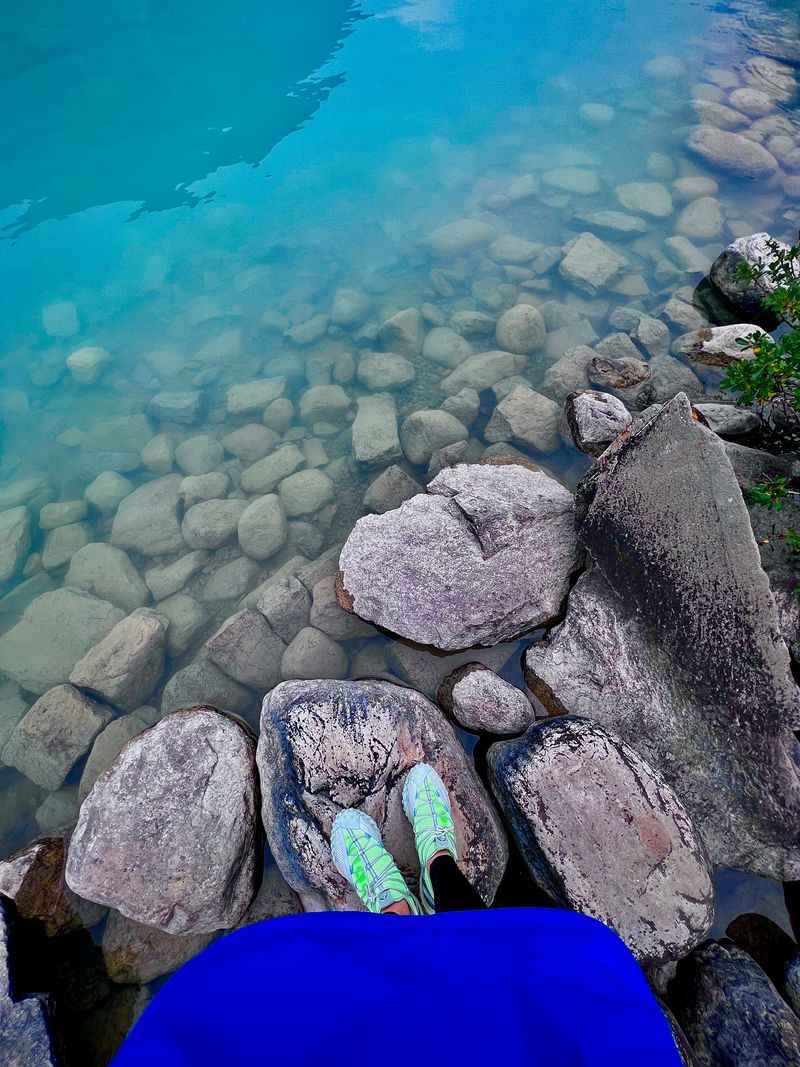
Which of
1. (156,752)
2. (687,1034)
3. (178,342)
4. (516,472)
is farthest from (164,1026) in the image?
(178,342)

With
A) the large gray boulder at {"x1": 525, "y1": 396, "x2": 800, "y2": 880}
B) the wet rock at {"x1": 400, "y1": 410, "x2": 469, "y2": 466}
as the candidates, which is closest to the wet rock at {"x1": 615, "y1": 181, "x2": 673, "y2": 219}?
the wet rock at {"x1": 400, "y1": 410, "x2": 469, "y2": 466}

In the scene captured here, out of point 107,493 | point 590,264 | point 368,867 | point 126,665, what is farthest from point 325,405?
point 368,867

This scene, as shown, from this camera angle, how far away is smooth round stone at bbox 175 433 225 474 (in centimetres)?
644

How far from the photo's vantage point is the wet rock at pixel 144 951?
10.8ft

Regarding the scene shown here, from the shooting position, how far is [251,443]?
644 cm

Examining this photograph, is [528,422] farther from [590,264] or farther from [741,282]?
[590,264]

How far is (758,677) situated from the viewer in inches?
118

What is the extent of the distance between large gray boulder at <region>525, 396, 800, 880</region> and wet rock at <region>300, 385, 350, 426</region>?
3.59 metres

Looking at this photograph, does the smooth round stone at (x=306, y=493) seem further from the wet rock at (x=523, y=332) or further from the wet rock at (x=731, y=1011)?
the wet rock at (x=731, y=1011)

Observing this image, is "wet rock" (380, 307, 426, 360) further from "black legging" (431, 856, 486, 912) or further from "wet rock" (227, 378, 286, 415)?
"black legging" (431, 856, 486, 912)

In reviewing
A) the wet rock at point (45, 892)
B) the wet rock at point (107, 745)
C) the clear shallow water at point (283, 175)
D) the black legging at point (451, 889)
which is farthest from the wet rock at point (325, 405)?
the black legging at point (451, 889)

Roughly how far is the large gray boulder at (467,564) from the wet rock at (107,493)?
369 cm

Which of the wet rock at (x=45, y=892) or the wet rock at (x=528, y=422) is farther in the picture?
the wet rock at (x=528, y=422)

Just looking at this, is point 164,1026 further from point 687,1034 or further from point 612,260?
point 612,260
